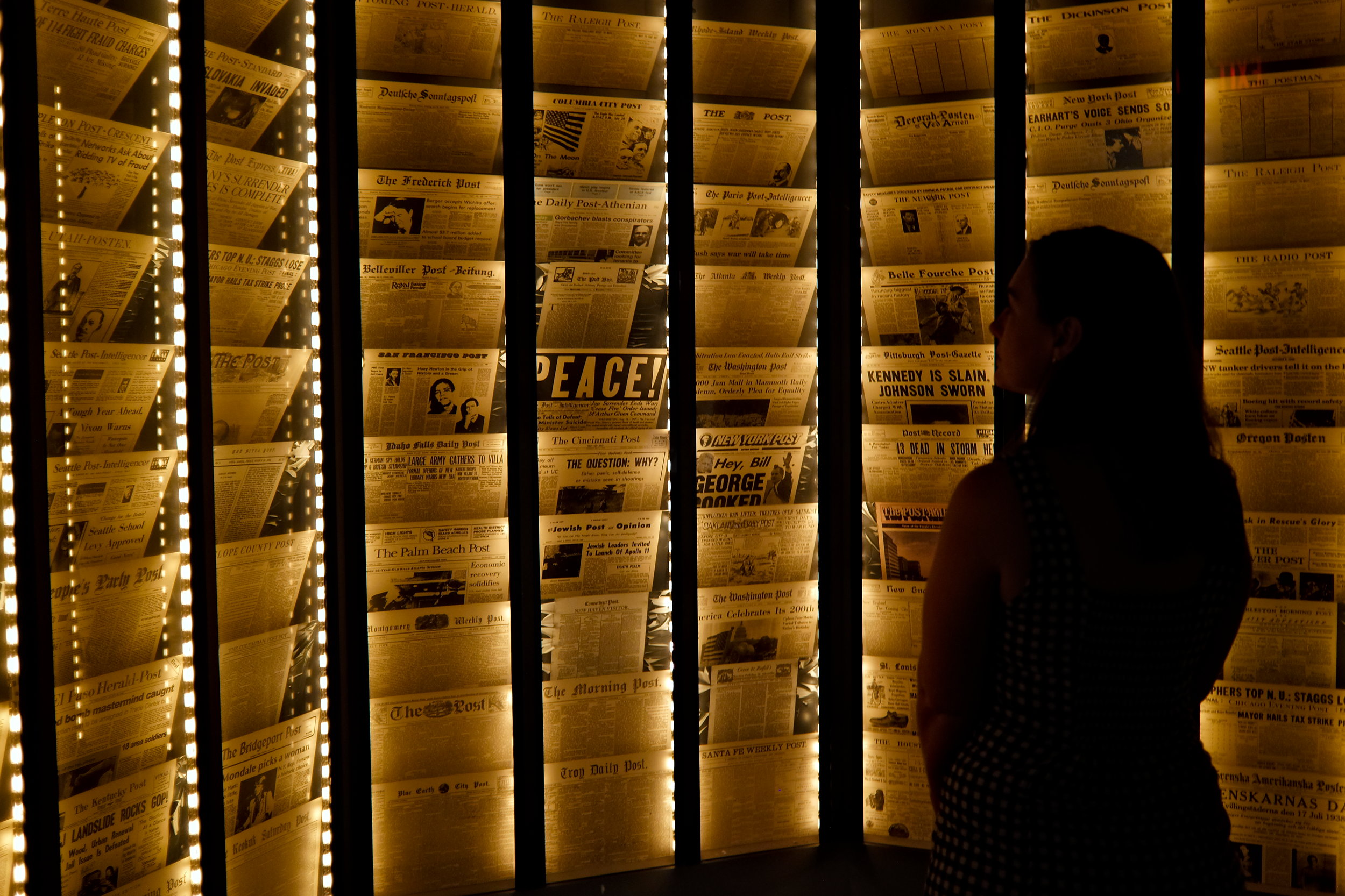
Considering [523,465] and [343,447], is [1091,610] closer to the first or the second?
[523,465]

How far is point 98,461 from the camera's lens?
2.06 m

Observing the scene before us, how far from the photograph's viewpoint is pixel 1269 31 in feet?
9.00

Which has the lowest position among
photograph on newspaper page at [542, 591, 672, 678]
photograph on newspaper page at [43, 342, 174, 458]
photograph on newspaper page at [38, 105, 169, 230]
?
photograph on newspaper page at [542, 591, 672, 678]

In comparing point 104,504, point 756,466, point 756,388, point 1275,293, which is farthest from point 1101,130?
point 104,504

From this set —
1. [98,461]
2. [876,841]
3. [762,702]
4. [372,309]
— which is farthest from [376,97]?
[876,841]

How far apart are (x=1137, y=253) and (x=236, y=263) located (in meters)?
2.04

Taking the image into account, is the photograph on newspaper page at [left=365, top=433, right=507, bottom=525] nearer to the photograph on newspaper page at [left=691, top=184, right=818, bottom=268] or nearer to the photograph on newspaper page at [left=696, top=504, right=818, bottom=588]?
the photograph on newspaper page at [left=696, top=504, right=818, bottom=588]

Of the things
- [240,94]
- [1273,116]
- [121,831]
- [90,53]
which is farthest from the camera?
[1273,116]

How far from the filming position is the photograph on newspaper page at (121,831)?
79.9 inches

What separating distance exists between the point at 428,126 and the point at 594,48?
0.54 metres

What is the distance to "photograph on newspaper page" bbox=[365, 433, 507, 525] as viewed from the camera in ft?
9.11

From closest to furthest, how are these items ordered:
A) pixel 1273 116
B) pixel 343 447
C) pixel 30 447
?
1. pixel 30 447
2. pixel 343 447
3. pixel 1273 116

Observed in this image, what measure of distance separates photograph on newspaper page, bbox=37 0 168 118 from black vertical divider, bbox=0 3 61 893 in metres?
0.08

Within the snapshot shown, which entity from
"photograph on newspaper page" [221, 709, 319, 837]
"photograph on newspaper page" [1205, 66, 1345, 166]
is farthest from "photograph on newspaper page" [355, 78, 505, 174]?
"photograph on newspaper page" [1205, 66, 1345, 166]
